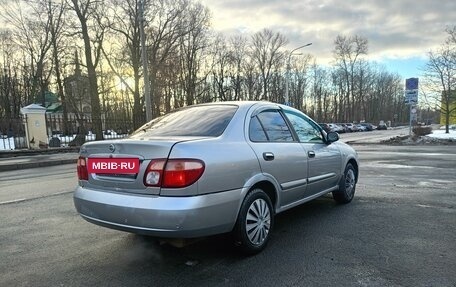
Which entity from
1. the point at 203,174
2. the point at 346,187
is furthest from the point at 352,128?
the point at 203,174

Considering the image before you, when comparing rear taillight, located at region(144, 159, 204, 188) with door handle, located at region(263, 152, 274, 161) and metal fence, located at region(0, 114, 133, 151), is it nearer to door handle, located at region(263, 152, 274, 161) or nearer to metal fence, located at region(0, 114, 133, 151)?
door handle, located at region(263, 152, 274, 161)

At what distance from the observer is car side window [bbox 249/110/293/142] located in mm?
4179

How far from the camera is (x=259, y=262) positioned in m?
3.74

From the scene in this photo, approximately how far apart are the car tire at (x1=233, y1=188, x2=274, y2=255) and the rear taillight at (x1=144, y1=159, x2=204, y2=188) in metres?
0.70

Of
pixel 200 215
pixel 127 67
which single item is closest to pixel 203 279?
pixel 200 215

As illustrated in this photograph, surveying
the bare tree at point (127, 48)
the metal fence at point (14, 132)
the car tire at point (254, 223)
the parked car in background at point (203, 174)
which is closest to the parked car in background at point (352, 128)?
the bare tree at point (127, 48)

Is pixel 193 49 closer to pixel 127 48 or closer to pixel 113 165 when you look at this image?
pixel 127 48

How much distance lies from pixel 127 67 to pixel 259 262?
3672 centimetres

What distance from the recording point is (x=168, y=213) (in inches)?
126

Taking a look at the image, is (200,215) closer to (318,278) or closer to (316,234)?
(318,278)

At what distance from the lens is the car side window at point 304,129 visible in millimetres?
4945

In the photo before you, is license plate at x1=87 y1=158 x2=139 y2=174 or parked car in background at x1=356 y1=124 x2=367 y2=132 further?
parked car in background at x1=356 y1=124 x2=367 y2=132

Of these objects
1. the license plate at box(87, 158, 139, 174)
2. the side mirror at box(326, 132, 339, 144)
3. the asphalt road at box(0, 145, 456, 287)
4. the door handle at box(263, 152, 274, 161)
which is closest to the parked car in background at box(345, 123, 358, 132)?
the asphalt road at box(0, 145, 456, 287)

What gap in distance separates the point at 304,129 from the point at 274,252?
1842 millimetres
